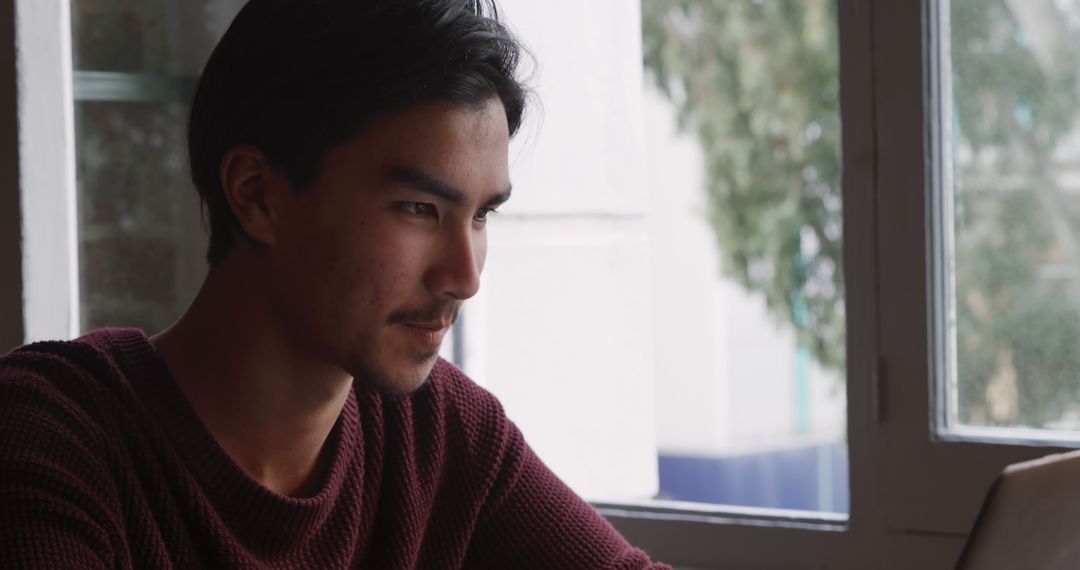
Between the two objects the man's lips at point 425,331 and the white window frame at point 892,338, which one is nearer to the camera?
the man's lips at point 425,331

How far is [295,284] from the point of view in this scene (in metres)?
1.21

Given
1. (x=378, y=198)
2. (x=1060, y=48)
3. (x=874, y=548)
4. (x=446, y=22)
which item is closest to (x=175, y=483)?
(x=378, y=198)

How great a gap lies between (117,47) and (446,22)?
1.02 m

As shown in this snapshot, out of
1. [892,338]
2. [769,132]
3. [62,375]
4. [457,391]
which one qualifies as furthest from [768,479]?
[62,375]

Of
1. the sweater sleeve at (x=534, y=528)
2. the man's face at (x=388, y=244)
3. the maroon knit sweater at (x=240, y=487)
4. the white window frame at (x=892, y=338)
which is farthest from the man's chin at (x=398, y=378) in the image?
the white window frame at (x=892, y=338)

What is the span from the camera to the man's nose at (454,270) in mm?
1183

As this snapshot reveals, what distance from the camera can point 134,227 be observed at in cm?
210

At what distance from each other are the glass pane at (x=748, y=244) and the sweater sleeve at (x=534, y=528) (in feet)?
1.64

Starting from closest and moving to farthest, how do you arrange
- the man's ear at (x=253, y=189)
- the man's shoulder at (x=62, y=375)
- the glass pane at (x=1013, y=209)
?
the man's shoulder at (x=62, y=375), the man's ear at (x=253, y=189), the glass pane at (x=1013, y=209)

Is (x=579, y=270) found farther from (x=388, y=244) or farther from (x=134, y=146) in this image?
(x=388, y=244)

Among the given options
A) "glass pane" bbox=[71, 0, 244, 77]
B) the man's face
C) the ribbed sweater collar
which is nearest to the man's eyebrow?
the man's face

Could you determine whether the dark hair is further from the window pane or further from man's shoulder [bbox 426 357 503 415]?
the window pane

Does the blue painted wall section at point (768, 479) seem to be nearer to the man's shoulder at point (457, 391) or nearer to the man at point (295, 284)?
the man's shoulder at point (457, 391)

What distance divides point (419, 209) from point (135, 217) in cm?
106
